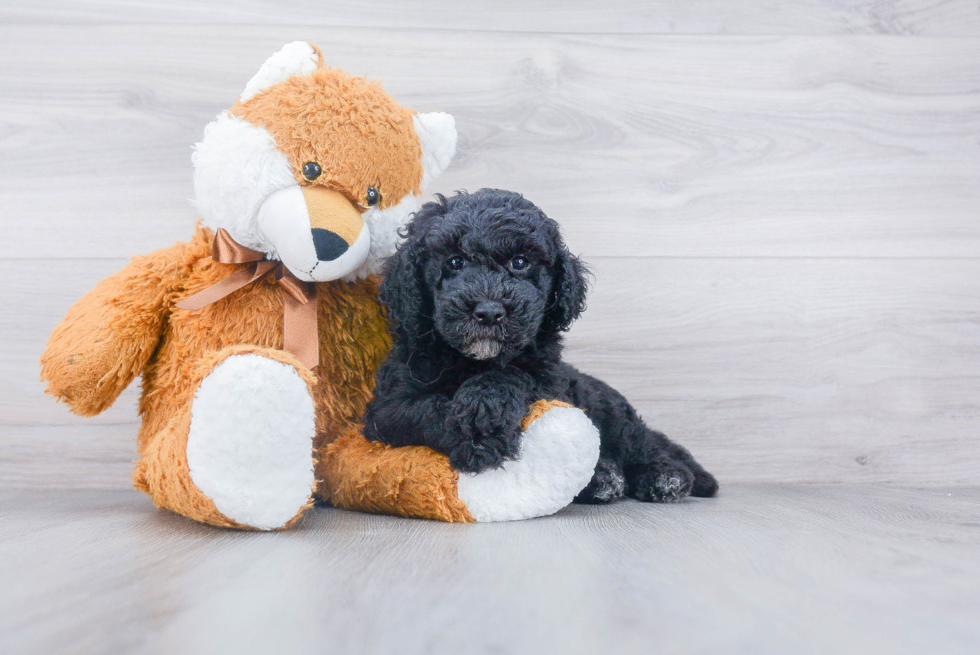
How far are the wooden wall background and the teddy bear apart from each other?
1.25 ft

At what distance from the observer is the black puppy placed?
94 centimetres

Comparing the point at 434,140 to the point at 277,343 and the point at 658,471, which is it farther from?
the point at 658,471

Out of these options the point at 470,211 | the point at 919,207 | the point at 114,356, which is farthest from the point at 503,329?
the point at 919,207

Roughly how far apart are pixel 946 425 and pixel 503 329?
1.07 metres

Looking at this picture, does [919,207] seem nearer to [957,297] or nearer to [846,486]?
[957,297]

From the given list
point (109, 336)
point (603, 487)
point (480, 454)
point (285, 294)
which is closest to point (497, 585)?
point (480, 454)

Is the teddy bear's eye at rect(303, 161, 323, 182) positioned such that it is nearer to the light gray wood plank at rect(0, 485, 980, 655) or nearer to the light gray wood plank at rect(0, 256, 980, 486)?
the light gray wood plank at rect(0, 485, 980, 655)

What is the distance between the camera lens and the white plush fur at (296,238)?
0.97m

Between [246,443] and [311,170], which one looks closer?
[246,443]

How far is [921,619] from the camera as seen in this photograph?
659 millimetres

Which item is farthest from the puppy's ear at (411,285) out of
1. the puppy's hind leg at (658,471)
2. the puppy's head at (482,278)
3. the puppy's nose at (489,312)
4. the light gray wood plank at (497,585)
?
the puppy's hind leg at (658,471)

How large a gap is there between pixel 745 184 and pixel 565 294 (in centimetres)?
66

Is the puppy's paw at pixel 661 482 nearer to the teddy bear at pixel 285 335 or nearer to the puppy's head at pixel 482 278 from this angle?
the teddy bear at pixel 285 335

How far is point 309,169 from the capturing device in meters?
1.00
